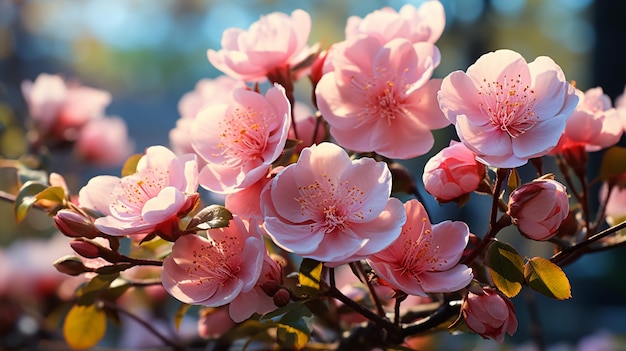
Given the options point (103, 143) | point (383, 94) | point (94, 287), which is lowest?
point (103, 143)

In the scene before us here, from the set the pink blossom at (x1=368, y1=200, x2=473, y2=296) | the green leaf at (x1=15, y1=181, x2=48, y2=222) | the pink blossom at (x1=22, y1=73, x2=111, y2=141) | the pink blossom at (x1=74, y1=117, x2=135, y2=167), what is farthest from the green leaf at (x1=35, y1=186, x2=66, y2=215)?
the pink blossom at (x1=74, y1=117, x2=135, y2=167)

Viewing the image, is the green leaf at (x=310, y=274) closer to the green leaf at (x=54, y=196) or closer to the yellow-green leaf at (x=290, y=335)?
the yellow-green leaf at (x=290, y=335)

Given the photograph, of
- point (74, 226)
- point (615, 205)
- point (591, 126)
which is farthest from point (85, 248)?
point (615, 205)

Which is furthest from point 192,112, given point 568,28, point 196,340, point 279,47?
point 568,28

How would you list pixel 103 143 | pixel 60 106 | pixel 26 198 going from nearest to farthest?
pixel 26 198 < pixel 60 106 < pixel 103 143

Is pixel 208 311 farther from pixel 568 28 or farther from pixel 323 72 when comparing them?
pixel 568 28

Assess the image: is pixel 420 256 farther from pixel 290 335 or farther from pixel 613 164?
pixel 613 164

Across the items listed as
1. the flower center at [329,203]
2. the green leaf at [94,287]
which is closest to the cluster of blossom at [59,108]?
the green leaf at [94,287]

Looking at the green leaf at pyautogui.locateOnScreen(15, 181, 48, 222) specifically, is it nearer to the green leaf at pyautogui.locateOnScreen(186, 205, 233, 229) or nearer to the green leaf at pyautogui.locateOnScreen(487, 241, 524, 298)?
the green leaf at pyautogui.locateOnScreen(186, 205, 233, 229)
